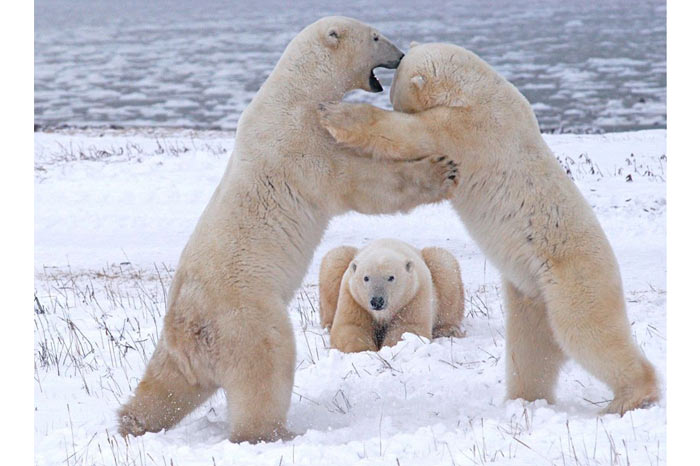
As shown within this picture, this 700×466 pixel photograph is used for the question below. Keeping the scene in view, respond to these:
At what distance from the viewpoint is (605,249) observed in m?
4.86

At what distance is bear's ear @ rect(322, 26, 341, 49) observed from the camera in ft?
16.7

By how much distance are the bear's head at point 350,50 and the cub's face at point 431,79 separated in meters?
0.20

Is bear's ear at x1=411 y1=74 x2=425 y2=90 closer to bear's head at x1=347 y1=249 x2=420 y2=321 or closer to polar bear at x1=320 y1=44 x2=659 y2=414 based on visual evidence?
polar bear at x1=320 y1=44 x2=659 y2=414

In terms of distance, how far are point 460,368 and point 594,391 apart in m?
0.89

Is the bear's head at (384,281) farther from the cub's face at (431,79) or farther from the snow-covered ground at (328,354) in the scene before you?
the cub's face at (431,79)

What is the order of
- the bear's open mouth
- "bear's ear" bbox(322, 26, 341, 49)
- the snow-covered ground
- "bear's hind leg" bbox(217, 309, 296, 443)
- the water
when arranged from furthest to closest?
the water < the bear's open mouth < "bear's ear" bbox(322, 26, 341, 49) < "bear's hind leg" bbox(217, 309, 296, 443) < the snow-covered ground

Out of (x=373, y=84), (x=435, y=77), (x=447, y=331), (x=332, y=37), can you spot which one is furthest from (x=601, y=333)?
(x=447, y=331)

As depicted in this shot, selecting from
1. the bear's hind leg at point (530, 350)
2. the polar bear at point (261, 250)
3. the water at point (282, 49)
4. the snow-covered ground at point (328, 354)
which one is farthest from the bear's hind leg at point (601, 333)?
the water at point (282, 49)

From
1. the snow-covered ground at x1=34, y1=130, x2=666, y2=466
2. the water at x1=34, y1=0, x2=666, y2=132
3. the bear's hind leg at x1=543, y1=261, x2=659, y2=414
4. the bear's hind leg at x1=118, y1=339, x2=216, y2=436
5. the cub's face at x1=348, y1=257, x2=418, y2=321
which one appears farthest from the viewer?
the water at x1=34, y1=0, x2=666, y2=132

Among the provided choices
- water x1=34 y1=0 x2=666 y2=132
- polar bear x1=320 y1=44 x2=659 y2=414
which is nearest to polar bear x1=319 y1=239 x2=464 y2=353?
polar bear x1=320 y1=44 x2=659 y2=414

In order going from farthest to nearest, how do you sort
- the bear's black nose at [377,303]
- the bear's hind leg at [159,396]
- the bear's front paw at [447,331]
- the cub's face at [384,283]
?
the bear's front paw at [447,331]
the cub's face at [384,283]
the bear's black nose at [377,303]
the bear's hind leg at [159,396]

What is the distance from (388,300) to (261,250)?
2372mm

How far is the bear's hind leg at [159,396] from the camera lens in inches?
186

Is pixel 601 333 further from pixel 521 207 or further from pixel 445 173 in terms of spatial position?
pixel 445 173
